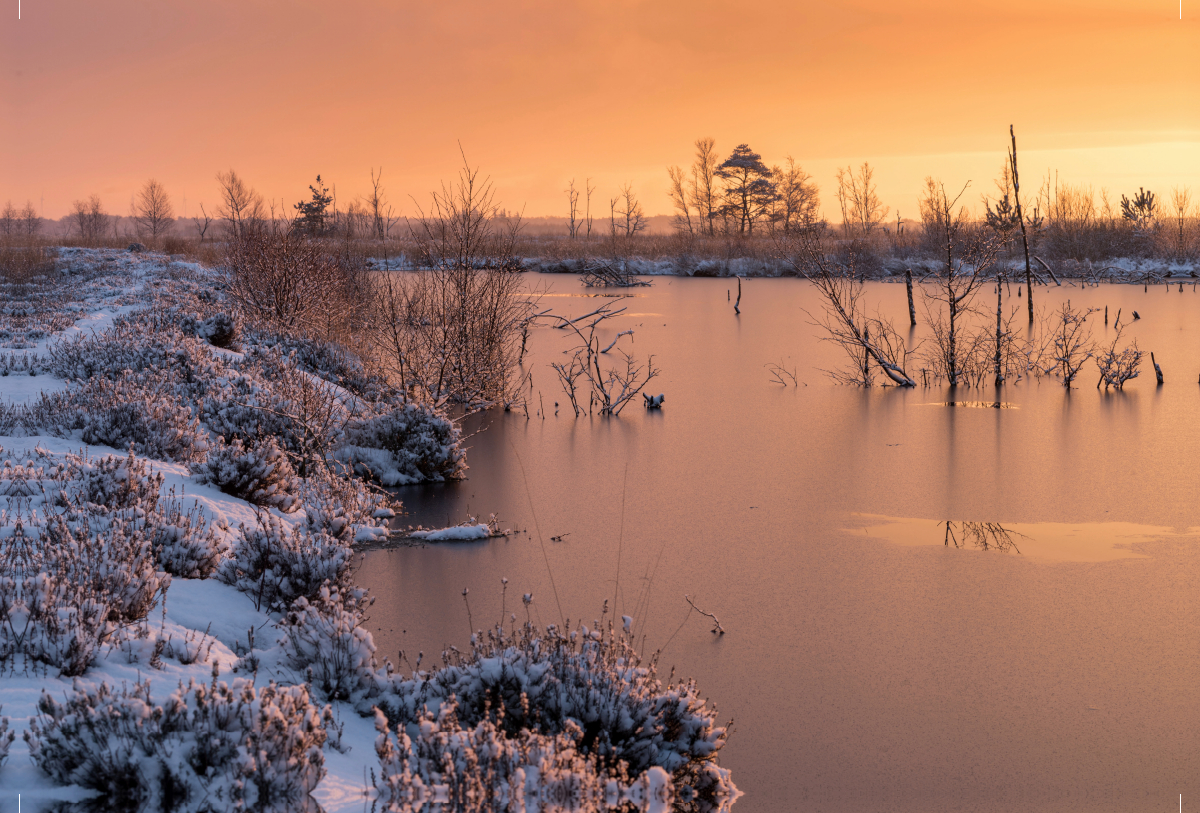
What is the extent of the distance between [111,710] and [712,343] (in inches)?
870

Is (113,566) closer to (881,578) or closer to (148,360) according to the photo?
(881,578)

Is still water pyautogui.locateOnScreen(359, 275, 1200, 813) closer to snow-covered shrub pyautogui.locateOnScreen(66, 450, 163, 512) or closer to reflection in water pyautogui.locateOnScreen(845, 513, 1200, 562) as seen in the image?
reflection in water pyautogui.locateOnScreen(845, 513, 1200, 562)

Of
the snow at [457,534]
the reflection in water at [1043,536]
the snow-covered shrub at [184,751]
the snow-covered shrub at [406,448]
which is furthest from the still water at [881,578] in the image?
the snow-covered shrub at [184,751]

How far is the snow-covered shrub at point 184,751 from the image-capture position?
294 centimetres

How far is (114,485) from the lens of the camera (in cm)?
655

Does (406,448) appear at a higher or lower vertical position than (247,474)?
lower

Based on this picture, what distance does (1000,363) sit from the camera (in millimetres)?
17328

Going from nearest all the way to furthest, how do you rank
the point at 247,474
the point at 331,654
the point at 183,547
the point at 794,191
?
1. the point at 331,654
2. the point at 183,547
3. the point at 247,474
4. the point at 794,191

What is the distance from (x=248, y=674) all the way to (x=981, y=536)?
22.1ft

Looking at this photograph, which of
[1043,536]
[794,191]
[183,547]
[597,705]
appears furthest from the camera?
[794,191]

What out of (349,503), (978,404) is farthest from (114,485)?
(978,404)

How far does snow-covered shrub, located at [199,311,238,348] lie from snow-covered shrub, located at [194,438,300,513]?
28.0 feet

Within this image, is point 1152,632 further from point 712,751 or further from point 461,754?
point 461,754

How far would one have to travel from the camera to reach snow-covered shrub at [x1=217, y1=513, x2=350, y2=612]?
580 cm
